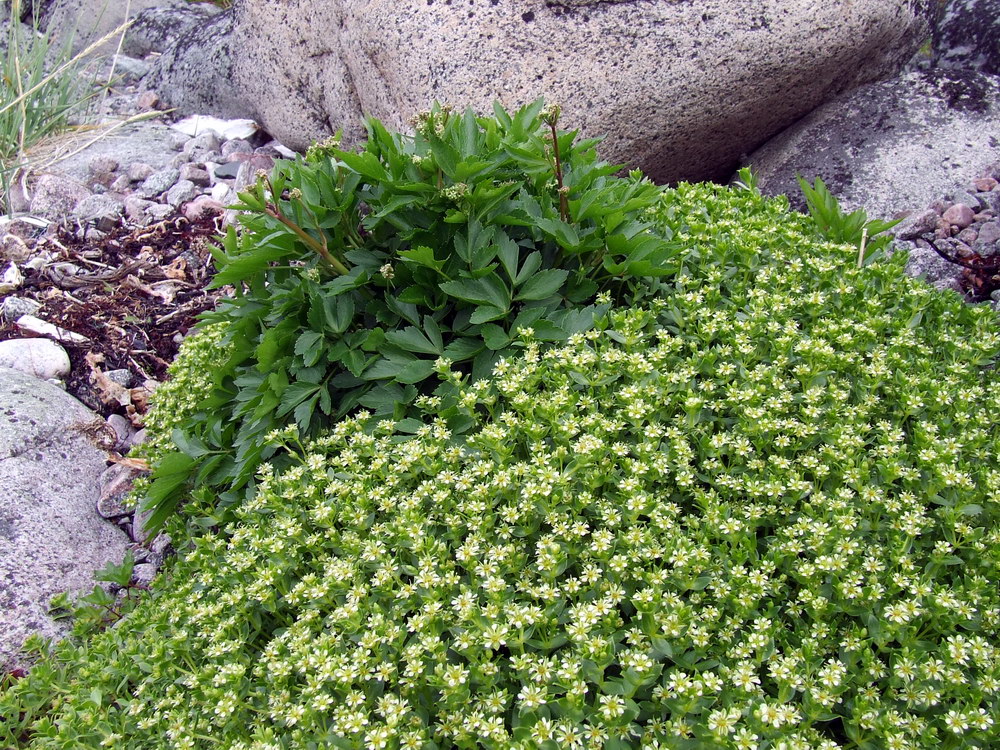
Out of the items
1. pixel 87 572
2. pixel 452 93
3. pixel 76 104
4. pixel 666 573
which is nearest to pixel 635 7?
pixel 452 93

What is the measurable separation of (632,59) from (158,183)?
3.67 meters

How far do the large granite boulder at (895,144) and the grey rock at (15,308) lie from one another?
4.61 meters

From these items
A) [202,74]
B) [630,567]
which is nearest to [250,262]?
[630,567]

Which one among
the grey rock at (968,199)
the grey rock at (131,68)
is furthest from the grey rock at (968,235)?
the grey rock at (131,68)

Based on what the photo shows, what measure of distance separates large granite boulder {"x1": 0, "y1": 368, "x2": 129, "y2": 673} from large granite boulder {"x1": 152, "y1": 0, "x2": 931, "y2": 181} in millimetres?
2520

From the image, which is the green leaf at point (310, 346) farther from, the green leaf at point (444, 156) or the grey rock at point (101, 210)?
the grey rock at point (101, 210)

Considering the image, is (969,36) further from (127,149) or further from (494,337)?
(127,149)

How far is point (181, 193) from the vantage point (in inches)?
233

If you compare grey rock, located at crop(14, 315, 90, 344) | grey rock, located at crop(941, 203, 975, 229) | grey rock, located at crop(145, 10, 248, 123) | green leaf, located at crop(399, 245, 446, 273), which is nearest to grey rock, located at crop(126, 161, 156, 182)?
grey rock, located at crop(145, 10, 248, 123)

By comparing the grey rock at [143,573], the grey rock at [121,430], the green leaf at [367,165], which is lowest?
the grey rock at [143,573]

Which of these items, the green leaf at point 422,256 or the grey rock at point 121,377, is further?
the grey rock at point 121,377

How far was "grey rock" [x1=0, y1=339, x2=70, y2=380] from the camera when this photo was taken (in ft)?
14.7

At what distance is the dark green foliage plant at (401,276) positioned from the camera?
9.52 ft

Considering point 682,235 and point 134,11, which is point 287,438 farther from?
point 134,11
